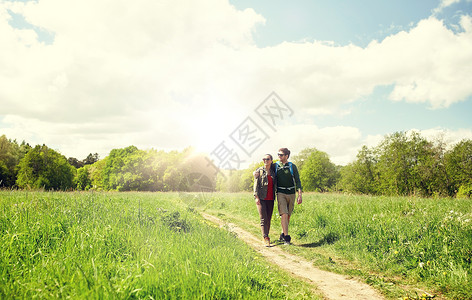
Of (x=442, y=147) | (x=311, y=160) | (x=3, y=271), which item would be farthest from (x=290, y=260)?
(x=311, y=160)

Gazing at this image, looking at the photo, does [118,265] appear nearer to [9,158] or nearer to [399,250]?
[399,250]

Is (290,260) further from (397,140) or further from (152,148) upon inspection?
(152,148)

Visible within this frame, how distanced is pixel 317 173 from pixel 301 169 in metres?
6.33

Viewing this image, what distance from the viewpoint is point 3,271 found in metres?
3.18

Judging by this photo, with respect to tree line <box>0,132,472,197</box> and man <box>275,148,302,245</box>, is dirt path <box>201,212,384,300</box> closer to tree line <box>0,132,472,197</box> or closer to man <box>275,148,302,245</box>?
man <box>275,148,302,245</box>

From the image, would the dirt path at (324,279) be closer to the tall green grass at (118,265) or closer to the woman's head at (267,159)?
the tall green grass at (118,265)

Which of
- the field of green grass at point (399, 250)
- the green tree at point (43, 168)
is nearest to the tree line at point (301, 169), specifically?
the green tree at point (43, 168)

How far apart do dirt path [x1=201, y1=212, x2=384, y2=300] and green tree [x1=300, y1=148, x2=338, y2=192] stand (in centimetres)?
6624

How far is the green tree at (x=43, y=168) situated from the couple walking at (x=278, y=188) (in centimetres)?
4581

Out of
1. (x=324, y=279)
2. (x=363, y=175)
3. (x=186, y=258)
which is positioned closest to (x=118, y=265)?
(x=186, y=258)

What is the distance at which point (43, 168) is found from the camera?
4738cm

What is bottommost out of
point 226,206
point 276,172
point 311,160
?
point 226,206

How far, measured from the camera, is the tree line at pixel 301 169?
45.5m

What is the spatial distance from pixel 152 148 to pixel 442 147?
245ft
